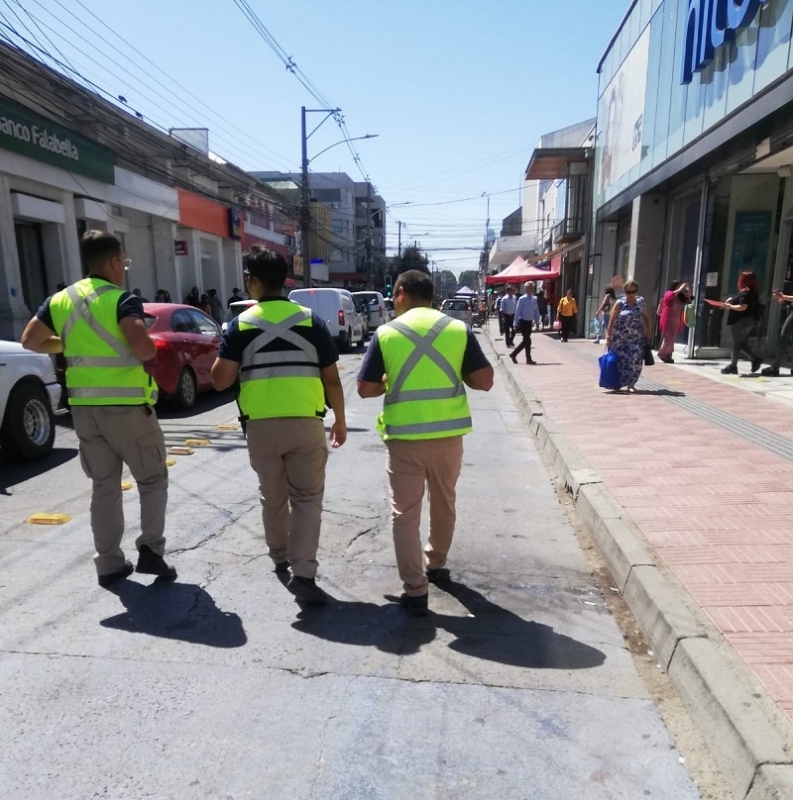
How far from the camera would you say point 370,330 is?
2528 centimetres

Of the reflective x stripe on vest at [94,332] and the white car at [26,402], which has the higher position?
the reflective x stripe on vest at [94,332]

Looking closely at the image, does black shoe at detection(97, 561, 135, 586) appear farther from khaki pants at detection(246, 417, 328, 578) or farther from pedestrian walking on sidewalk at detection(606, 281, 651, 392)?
pedestrian walking on sidewalk at detection(606, 281, 651, 392)

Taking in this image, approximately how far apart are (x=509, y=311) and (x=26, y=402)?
14243 millimetres

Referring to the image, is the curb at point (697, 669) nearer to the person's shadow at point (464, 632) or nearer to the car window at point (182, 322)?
the person's shadow at point (464, 632)

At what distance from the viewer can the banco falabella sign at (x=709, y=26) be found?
32.3 ft

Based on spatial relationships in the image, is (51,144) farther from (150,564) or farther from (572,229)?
(572,229)

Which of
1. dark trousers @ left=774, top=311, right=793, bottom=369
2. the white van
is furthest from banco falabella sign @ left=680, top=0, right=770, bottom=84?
the white van

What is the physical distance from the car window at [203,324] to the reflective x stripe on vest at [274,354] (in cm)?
704

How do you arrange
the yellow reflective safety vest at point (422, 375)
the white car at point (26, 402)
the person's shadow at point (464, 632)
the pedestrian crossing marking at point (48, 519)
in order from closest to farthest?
the person's shadow at point (464, 632) < the yellow reflective safety vest at point (422, 375) < the pedestrian crossing marking at point (48, 519) < the white car at point (26, 402)

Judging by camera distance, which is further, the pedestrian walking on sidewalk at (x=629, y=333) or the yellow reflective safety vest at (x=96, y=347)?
the pedestrian walking on sidewalk at (x=629, y=333)

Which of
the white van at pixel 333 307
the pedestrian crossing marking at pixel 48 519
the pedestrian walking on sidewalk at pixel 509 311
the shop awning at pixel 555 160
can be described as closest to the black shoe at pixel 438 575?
the pedestrian crossing marking at pixel 48 519

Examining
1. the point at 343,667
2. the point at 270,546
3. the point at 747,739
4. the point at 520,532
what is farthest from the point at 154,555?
the point at 747,739

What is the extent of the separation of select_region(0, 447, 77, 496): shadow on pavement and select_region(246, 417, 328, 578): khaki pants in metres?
3.34

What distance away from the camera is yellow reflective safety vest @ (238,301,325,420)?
3.47 meters
